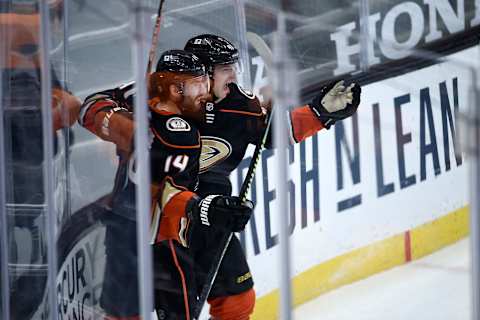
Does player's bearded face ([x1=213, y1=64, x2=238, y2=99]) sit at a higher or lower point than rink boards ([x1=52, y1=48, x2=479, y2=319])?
higher

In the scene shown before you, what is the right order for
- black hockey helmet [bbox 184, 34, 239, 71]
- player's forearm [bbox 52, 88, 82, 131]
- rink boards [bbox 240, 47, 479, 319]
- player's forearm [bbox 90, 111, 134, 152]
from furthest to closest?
player's forearm [bbox 52, 88, 82, 131] < black hockey helmet [bbox 184, 34, 239, 71] < player's forearm [bbox 90, 111, 134, 152] < rink boards [bbox 240, 47, 479, 319]

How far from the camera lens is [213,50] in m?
2.73

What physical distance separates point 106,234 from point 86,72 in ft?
1.39

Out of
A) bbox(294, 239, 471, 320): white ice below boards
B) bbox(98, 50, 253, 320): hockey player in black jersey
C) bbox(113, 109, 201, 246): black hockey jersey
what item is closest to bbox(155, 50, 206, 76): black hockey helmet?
bbox(98, 50, 253, 320): hockey player in black jersey

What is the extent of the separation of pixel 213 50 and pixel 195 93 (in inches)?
4.8

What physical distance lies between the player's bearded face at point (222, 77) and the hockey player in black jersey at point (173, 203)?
0.9 inches

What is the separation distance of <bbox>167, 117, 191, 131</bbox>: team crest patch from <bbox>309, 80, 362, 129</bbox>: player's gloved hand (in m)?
0.34

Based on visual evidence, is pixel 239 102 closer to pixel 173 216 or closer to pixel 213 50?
pixel 213 50

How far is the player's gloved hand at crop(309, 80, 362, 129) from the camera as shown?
245 centimetres

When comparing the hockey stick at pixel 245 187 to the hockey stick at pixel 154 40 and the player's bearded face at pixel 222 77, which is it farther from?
the hockey stick at pixel 154 40

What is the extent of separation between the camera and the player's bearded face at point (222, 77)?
269 centimetres

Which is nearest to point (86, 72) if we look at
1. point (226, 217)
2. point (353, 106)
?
point (226, 217)

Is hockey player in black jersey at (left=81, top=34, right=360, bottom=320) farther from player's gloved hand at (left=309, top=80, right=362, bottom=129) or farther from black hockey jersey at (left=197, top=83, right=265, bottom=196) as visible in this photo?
player's gloved hand at (left=309, top=80, right=362, bottom=129)

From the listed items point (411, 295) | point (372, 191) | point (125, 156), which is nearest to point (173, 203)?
point (125, 156)
